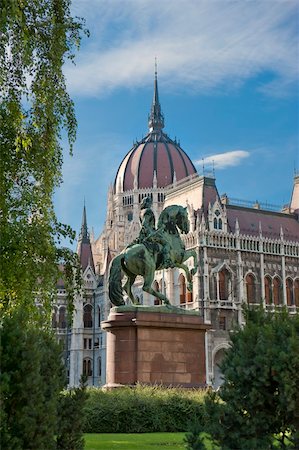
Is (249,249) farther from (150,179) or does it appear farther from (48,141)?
(48,141)

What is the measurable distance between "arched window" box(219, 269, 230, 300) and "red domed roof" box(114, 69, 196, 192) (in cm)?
3302

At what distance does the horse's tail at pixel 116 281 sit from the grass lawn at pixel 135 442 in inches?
250

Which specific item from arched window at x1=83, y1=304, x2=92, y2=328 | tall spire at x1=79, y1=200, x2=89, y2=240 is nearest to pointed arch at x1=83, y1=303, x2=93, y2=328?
arched window at x1=83, y1=304, x2=92, y2=328

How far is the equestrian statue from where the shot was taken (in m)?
19.4

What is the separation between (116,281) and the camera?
64.8 ft

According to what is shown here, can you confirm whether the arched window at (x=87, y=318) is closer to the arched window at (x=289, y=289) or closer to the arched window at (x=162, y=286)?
the arched window at (x=162, y=286)

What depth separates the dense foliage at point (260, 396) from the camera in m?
7.61

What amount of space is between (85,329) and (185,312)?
6468cm

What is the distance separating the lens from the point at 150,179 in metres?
93.2

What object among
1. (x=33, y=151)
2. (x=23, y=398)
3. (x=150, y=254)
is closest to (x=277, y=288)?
(x=150, y=254)

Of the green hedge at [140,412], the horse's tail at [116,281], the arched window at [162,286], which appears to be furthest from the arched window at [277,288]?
the green hedge at [140,412]

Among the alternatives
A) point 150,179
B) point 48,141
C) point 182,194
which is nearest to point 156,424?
point 48,141

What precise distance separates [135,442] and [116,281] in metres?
8.08

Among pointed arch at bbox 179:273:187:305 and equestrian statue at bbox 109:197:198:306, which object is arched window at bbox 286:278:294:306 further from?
equestrian statue at bbox 109:197:198:306
